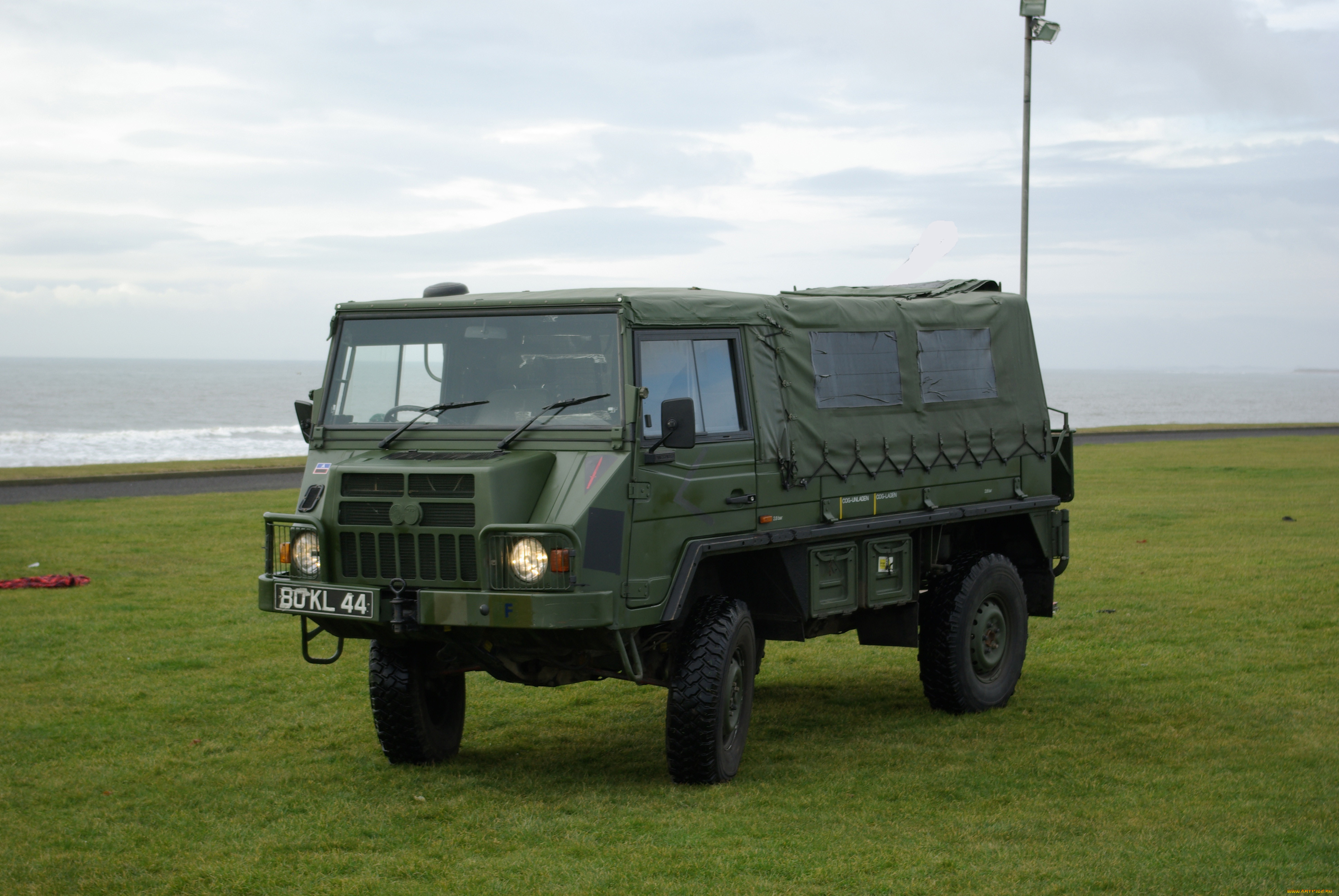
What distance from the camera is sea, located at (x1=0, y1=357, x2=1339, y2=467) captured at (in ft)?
175

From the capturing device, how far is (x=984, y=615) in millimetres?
9945

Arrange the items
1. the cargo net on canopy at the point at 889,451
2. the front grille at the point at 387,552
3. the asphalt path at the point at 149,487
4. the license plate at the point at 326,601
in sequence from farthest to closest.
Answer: the asphalt path at the point at 149,487, the cargo net on canopy at the point at 889,451, the front grille at the point at 387,552, the license plate at the point at 326,601

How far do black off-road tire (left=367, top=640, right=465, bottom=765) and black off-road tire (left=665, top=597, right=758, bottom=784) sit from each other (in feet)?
5.05

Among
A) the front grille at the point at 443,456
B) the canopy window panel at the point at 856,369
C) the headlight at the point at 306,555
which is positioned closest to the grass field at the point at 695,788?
the headlight at the point at 306,555

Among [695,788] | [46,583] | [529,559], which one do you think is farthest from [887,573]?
[46,583]

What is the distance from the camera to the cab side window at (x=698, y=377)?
7609 mm

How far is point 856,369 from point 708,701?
2753mm

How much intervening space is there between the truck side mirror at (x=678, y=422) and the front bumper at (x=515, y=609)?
876 millimetres

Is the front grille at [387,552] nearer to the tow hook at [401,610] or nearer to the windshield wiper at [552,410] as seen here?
the tow hook at [401,610]

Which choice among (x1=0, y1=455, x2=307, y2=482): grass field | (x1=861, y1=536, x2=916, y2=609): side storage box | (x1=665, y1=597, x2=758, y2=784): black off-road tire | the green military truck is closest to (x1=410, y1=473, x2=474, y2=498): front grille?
the green military truck

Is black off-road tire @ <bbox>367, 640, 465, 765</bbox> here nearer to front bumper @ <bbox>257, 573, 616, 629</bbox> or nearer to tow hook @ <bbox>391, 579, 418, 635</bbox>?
tow hook @ <bbox>391, 579, 418, 635</bbox>

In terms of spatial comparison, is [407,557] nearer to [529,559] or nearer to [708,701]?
[529,559]

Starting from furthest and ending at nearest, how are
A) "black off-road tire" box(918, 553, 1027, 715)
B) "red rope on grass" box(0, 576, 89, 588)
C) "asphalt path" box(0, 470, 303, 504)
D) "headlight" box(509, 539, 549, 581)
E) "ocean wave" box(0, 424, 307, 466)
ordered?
"ocean wave" box(0, 424, 307, 466), "asphalt path" box(0, 470, 303, 504), "red rope on grass" box(0, 576, 89, 588), "black off-road tire" box(918, 553, 1027, 715), "headlight" box(509, 539, 549, 581)

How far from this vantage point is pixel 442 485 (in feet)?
23.6
